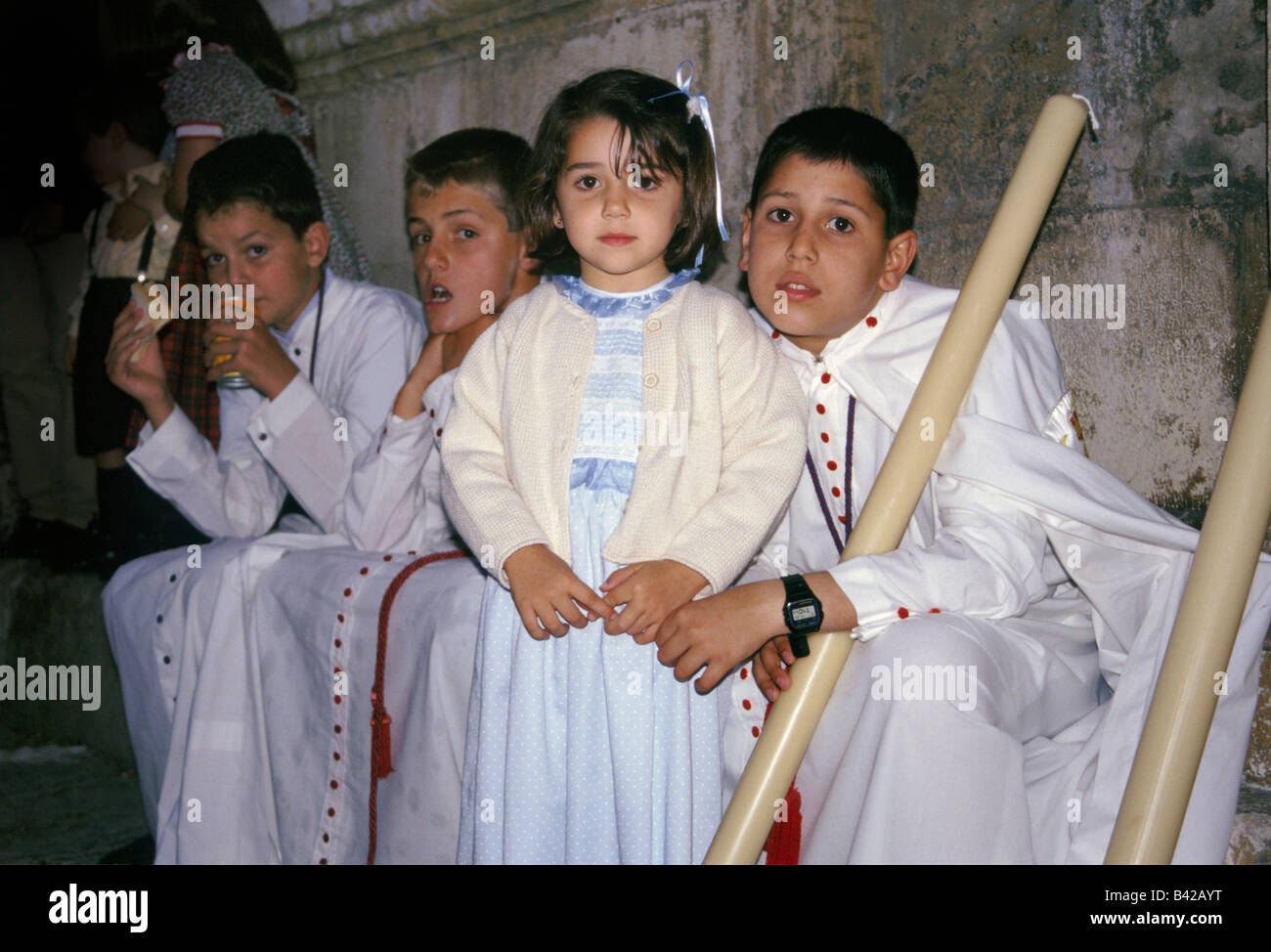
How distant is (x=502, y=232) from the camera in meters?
2.79

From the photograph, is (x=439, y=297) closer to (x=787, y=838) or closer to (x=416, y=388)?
(x=416, y=388)

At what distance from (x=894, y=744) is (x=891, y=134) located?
1.13m

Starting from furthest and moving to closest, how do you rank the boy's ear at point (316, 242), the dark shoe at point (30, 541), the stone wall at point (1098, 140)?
the dark shoe at point (30, 541) → the boy's ear at point (316, 242) → the stone wall at point (1098, 140)

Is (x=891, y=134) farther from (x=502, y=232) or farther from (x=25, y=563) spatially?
(x=25, y=563)

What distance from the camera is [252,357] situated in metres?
2.73

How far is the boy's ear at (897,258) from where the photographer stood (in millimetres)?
2141

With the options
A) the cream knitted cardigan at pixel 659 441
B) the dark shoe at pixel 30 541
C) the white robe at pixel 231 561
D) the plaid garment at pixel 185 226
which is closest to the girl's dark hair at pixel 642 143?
the cream knitted cardigan at pixel 659 441

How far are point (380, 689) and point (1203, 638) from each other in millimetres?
1547

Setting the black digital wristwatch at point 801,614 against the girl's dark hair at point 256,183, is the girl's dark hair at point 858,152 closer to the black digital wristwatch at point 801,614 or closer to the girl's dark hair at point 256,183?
the black digital wristwatch at point 801,614

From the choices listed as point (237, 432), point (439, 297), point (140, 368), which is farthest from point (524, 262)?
point (140, 368)

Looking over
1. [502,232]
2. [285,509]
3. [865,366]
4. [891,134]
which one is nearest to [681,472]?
[865,366]

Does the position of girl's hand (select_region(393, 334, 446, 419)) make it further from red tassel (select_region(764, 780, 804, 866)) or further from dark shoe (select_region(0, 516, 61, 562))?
dark shoe (select_region(0, 516, 61, 562))

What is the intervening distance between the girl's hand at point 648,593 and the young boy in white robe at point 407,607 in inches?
22.4

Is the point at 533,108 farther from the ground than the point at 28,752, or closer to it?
farther from the ground
